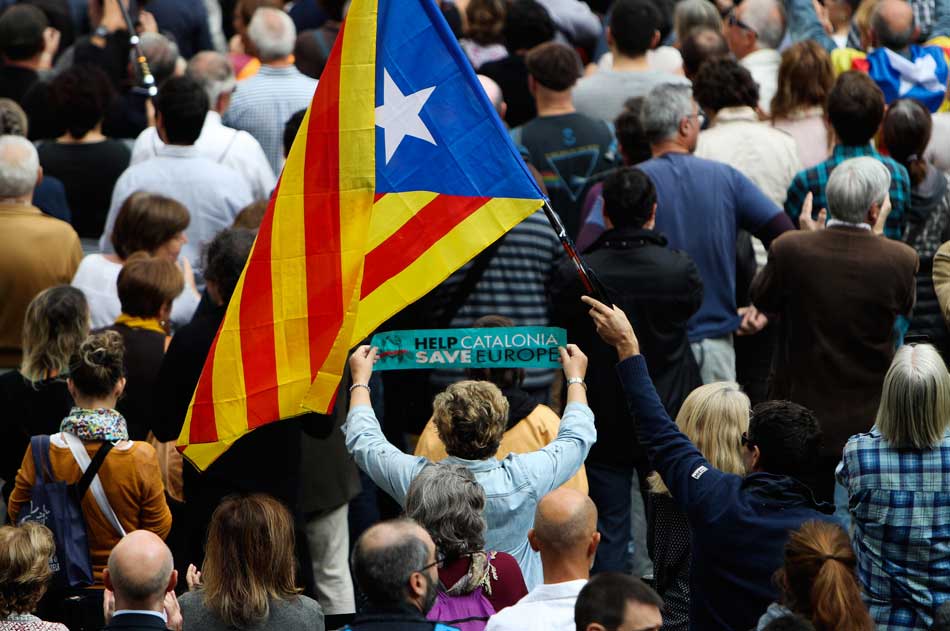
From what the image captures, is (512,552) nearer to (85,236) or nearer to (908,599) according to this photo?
(908,599)

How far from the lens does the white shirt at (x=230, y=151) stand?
8.70 m

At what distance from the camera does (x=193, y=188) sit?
8359 mm

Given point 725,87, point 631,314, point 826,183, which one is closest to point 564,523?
point 631,314

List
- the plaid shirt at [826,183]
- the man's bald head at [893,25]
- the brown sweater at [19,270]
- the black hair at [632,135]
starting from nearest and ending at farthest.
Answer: the plaid shirt at [826,183], the brown sweater at [19,270], the black hair at [632,135], the man's bald head at [893,25]

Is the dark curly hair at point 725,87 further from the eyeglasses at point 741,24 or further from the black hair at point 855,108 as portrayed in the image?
the eyeglasses at point 741,24

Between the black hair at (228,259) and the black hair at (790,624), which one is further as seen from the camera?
the black hair at (228,259)

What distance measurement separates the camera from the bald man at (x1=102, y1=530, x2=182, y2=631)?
4.67m

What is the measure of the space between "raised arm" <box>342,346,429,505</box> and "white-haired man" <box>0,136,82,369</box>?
2.92 metres

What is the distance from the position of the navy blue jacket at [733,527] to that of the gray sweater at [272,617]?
1.21 m

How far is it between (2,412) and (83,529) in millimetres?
1019

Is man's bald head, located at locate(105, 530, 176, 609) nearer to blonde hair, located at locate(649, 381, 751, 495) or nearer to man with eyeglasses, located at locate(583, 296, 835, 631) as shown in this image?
man with eyeglasses, located at locate(583, 296, 835, 631)

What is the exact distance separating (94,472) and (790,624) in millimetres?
2950

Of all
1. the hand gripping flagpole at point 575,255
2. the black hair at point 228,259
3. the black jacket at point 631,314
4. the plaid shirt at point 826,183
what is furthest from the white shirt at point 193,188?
the hand gripping flagpole at point 575,255

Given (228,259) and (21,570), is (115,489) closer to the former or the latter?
(21,570)
